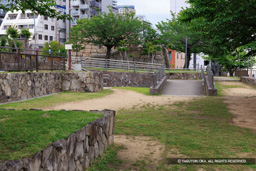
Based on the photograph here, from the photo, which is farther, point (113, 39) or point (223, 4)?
point (113, 39)

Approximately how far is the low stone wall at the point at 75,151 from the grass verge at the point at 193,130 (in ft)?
4.16

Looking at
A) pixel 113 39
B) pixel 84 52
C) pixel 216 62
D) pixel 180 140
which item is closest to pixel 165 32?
pixel 113 39

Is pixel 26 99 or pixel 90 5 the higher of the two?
pixel 90 5

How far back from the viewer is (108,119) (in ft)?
19.4

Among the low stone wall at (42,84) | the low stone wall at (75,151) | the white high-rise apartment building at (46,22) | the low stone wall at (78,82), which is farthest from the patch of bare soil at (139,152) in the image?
the white high-rise apartment building at (46,22)

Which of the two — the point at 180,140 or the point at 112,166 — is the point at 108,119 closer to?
the point at 112,166

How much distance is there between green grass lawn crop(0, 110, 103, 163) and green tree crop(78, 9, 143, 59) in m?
28.2

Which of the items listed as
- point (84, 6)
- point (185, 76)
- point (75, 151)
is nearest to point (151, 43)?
point (185, 76)

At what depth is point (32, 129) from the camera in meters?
4.64

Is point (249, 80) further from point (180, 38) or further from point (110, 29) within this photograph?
point (110, 29)

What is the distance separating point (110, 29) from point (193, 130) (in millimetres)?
27628

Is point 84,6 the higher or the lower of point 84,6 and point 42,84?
the higher

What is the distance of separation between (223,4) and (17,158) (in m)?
9.97

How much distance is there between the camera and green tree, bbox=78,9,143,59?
112 ft
